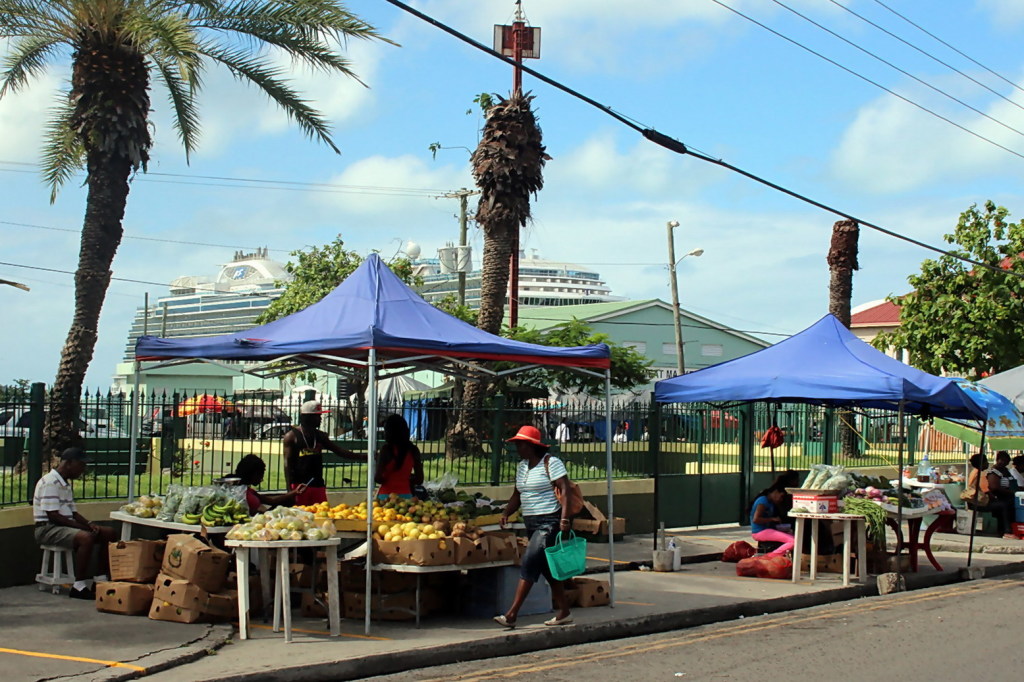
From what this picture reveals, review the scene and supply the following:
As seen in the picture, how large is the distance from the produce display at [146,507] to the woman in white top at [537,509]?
3518 millimetres

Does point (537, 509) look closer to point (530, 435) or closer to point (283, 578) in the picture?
point (530, 435)

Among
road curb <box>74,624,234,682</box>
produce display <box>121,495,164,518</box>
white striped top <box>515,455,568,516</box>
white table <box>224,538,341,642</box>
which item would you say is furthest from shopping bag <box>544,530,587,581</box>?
produce display <box>121,495,164,518</box>

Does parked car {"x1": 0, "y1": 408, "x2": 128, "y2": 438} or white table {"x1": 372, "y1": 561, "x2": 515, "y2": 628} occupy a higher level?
parked car {"x1": 0, "y1": 408, "x2": 128, "y2": 438}

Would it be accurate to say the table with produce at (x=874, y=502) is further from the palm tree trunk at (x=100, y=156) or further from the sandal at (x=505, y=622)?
the palm tree trunk at (x=100, y=156)

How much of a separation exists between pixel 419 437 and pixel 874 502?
240 inches

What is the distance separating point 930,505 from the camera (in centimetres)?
1502

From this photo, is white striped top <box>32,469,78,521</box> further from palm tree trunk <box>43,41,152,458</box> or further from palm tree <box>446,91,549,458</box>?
palm tree <box>446,91,549,458</box>

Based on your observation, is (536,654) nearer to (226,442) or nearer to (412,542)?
(412,542)

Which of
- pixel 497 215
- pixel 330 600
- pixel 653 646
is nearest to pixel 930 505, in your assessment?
pixel 653 646

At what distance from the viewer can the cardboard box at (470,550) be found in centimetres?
973

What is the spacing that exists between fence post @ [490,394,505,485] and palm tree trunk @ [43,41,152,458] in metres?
5.77

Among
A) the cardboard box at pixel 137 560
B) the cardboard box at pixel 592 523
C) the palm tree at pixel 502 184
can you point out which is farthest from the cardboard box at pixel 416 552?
the palm tree at pixel 502 184

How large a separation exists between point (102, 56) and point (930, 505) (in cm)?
1308

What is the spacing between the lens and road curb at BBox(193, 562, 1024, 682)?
827 centimetres
